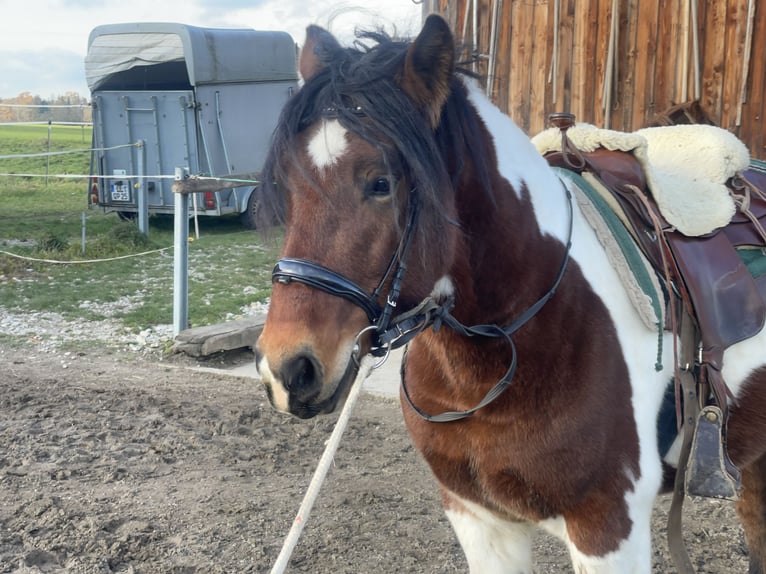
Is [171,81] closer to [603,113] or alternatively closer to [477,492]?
[603,113]

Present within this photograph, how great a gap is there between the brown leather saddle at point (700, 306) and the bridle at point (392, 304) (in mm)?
509

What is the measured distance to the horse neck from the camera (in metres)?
1.69

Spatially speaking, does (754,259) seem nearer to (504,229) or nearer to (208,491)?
(504,229)

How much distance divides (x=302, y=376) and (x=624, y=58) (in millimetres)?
5023

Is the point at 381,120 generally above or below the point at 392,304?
above

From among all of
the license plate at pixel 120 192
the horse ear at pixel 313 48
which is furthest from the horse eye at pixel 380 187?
the license plate at pixel 120 192

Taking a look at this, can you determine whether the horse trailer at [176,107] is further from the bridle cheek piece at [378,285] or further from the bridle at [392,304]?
the bridle cheek piece at [378,285]

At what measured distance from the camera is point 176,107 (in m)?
11.1

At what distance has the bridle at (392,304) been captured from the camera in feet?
4.75

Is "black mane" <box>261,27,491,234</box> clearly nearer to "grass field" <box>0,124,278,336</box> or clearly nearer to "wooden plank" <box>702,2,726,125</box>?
"wooden plank" <box>702,2,726,125</box>

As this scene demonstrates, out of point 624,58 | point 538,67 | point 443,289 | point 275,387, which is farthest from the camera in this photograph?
point 538,67

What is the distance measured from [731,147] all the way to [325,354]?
5.24 ft

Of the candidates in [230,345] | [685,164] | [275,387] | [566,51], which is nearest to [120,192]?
[230,345]

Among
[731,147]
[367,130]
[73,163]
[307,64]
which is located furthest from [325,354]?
[73,163]
